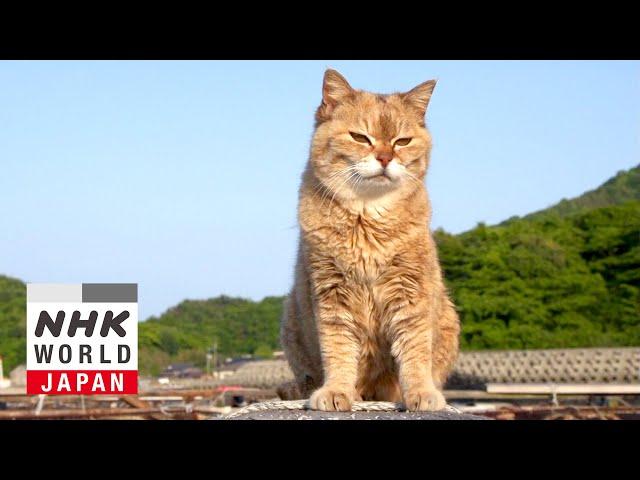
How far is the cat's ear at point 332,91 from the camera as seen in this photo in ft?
15.2

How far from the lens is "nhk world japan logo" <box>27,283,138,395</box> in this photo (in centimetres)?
409

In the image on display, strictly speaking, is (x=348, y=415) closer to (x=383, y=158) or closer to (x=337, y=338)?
(x=337, y=338)

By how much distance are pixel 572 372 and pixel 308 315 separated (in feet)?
46.1

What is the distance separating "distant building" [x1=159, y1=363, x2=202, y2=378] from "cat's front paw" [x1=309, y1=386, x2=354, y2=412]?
1395 cm

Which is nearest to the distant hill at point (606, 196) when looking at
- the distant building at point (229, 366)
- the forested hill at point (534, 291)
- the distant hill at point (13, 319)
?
the forested hill at point (534, 291)

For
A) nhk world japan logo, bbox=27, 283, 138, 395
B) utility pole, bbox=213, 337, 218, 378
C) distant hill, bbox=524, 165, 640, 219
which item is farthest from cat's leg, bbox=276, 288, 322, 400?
distant hill, bbox=524, 165, 640, 219

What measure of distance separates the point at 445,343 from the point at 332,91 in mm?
1578

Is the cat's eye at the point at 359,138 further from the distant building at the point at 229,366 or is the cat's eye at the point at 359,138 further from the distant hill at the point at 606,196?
the distant hill at the point at 606,196

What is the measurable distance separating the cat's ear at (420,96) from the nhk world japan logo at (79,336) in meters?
1.66

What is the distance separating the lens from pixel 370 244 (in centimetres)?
450

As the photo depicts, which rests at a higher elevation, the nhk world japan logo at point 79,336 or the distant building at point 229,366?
the distant building at point 229,366
